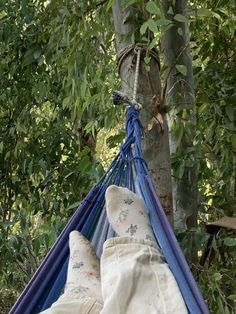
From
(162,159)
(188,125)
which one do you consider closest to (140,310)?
(162,159)

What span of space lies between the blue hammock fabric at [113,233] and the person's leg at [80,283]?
0.13 ft

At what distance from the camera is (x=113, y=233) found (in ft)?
2.82

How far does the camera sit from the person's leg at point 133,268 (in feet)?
1.96

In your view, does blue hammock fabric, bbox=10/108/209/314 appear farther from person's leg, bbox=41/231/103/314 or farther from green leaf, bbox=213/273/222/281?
green leaf, bbox=213/273/222/281

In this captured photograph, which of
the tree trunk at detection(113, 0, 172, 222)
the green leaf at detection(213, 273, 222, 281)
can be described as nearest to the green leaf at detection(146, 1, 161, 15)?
the tree trunk at detection(113, 0, 172, 222)

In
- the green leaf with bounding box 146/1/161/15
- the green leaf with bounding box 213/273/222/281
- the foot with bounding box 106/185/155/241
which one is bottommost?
the green leaf with bounding box 213/273/222/281

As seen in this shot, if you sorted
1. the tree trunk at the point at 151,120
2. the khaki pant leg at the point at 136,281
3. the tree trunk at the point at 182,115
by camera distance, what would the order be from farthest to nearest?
the tree trunk at the point at 182,115 → the tree trunk at the point at 151,120 → the khaki pant leg at the point at 136,281

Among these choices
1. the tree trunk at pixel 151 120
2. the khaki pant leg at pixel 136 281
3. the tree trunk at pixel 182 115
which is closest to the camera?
the khaki pant leg at pixel 136 281

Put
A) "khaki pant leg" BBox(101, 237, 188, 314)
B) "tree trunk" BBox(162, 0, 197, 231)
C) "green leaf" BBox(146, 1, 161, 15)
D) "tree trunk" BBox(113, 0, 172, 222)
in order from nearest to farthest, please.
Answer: "khaki pant leg" BBox(101, 237, 188, 314) < "green leaf" BBox(146, 1, 161, 15) < "tree trunk" BBox(113, 0, 172, 222) < "tree trunk" BBox(162, 0, 197, 231)

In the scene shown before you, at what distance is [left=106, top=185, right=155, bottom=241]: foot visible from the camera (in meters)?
0.77

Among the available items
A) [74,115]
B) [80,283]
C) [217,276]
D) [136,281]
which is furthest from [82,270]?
[74,115]

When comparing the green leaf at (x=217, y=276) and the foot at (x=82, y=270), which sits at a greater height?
the foot at (x=82, y=270)

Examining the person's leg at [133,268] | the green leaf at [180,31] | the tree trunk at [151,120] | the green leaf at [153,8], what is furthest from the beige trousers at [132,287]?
the green leaf at [180,31]

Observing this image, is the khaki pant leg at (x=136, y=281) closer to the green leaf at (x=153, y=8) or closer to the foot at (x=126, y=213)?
the foot at (x=126, y=213)
